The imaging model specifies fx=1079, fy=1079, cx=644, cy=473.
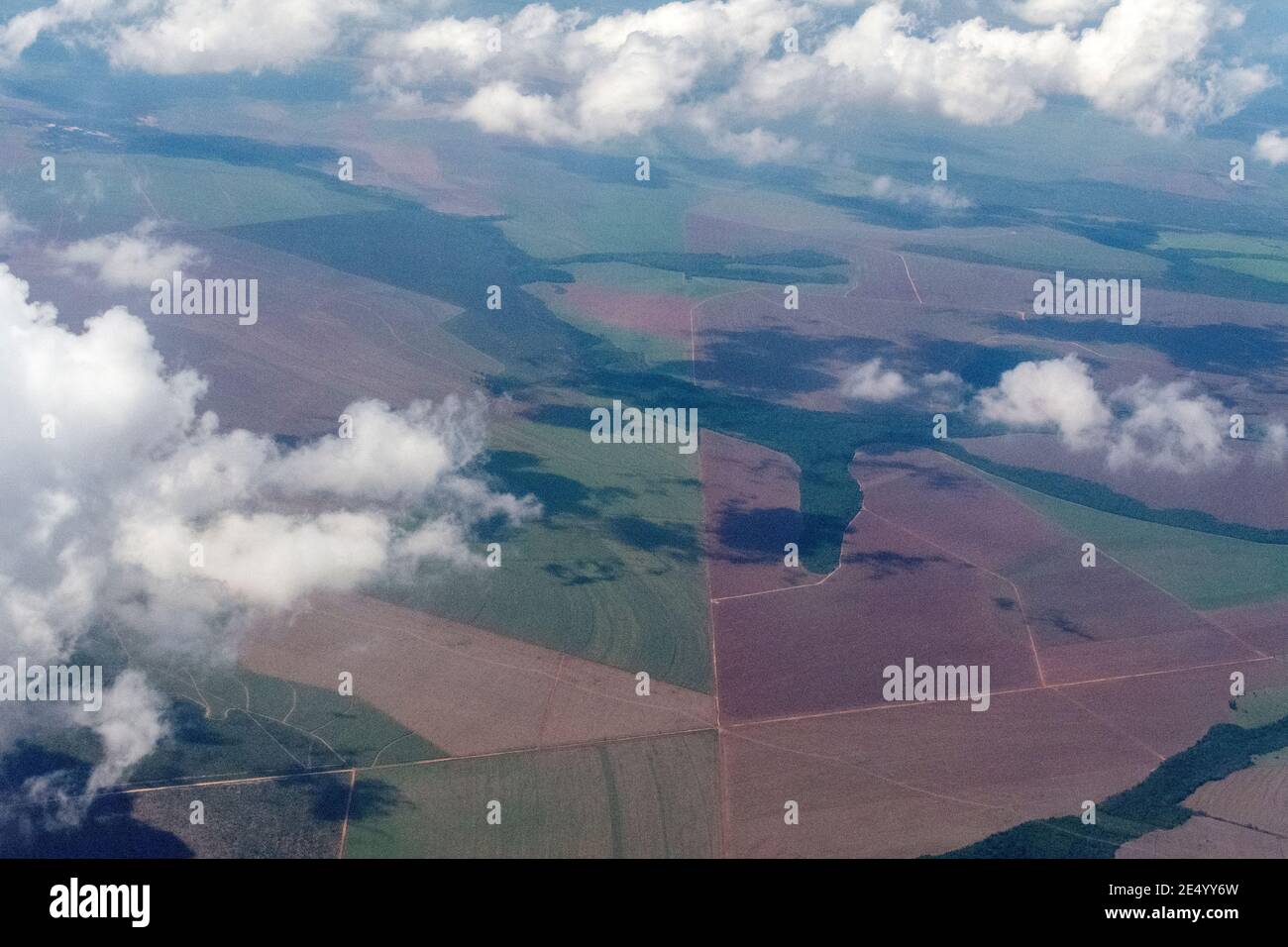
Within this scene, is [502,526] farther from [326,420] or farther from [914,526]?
[914,526]

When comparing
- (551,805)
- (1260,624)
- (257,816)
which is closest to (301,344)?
(257,816)

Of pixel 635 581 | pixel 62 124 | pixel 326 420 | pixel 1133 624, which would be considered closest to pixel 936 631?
pixel 1133 624

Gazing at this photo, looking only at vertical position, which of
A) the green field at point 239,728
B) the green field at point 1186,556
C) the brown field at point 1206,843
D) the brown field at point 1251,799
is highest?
the green field at point 1186,556

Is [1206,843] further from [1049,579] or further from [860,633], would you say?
[1049,579]

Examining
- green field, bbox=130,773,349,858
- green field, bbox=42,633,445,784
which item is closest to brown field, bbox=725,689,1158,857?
green field, bbox=42,633,445,784

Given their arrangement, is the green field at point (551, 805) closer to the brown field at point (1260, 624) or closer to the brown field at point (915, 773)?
Answer: the brown field at point (915, 773)

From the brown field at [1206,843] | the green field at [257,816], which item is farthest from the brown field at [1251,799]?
the green field at [257,816]

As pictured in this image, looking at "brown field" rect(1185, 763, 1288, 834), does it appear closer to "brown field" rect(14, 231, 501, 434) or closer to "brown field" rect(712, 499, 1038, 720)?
"brown field" rect(712, 499, 1038, 720)
